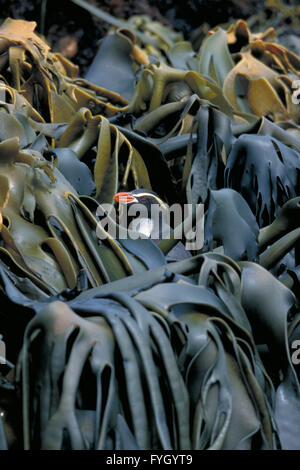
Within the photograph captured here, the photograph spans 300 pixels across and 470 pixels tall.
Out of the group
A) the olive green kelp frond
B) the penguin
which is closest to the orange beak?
the penguin

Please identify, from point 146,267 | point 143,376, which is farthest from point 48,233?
point 143,376

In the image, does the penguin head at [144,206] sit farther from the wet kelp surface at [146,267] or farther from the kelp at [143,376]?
the kelp at [143,376]

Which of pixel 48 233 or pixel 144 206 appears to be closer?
pixel 48 233

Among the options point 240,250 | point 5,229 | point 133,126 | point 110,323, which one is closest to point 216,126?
point 133,126

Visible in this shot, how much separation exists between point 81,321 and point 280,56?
152 cm

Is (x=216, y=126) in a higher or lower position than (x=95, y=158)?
higher

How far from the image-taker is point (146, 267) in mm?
1127

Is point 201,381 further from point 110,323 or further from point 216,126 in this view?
point 216,126

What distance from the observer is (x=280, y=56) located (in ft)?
6.91

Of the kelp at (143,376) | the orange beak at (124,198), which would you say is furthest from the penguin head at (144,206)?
the kelp at (143,376)

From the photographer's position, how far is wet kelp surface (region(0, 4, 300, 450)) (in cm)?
82

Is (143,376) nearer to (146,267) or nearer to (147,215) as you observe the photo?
(146,267)

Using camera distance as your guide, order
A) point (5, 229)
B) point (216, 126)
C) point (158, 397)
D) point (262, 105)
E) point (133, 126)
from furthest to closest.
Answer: point (262, 105) → point (133, 126) → point (216, 126) → point (5, 229) → point (158, 397)

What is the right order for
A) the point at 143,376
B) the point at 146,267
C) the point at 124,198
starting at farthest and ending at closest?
the point at 124,198 < the point at 146,267 < the point at 143,376
